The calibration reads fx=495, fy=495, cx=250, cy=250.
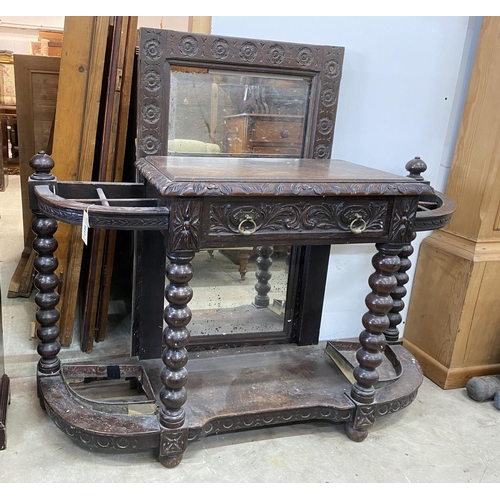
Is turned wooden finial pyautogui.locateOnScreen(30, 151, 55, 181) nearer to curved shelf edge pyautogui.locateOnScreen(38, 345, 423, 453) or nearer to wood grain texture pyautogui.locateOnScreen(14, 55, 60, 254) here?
curved shelf edge pyautogui.locateOnScreen(38, 345, 423, 453)

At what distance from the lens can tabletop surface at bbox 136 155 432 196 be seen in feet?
4.48

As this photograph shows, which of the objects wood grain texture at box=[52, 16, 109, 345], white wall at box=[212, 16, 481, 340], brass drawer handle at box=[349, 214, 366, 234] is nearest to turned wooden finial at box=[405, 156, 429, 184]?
white wall at box=[212, 16, 481, 340]

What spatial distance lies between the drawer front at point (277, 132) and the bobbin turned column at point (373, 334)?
59 centimetres

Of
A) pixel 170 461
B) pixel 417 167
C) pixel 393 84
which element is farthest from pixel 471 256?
pixel 170 461

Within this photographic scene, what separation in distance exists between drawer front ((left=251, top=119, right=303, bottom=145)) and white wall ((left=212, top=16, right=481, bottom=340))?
0.69 feet

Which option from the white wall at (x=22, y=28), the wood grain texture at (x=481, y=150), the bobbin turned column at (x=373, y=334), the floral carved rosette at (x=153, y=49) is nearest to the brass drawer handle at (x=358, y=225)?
the bobbin turned column at (x=373, y=334)

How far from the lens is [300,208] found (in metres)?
1.47

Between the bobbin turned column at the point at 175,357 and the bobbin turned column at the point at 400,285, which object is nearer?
the bobbin turned column at the point at 175,357

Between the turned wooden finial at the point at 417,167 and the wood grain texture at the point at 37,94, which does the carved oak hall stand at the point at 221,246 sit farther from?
the wood grain texture at the point at 37,94

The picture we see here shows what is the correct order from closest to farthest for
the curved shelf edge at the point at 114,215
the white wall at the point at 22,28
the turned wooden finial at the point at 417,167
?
1. the curved shelf edge at the point at 114,215
2. the turned wooden finial at the point at 417,167
3. the white wall at the point at 22,28

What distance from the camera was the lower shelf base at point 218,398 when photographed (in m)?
1.52

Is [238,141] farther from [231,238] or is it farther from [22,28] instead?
[22,28]

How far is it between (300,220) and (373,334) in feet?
1.61

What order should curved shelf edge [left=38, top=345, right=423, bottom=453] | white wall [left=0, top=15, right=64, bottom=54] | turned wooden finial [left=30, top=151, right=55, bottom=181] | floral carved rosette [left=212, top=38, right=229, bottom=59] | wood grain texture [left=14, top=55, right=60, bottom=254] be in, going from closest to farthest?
curved shelf edge [left=38, top=345, right=423, bottom=453] → turned wooden finial [left=30, top=151, right=55, bottom=181] → floral carved rosette [left=212, top=38, right=229, bottom=59] → wood grain texture [left=14, top=55, right=60, bottom=254] → white wall [left=0, top=15, right=64, bottom=54]
